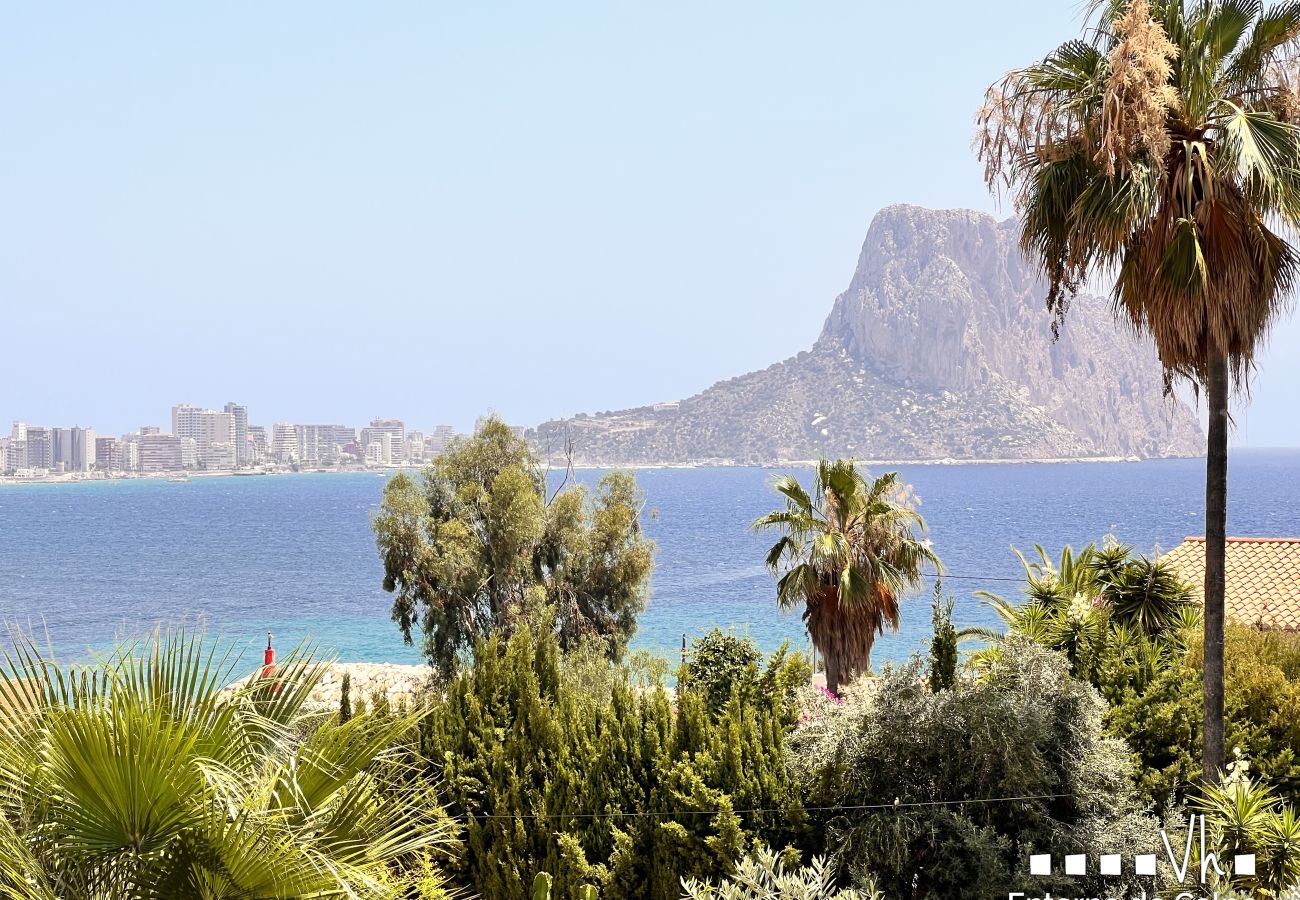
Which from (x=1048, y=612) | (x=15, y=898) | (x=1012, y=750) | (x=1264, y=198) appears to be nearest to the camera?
(x=15, y=898)

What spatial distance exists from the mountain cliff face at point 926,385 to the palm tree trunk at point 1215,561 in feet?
478

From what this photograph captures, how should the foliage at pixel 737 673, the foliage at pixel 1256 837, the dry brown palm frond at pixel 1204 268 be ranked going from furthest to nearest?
the foliage at pixel 737 673, the dry brown palm frond at pixel 1204 268, the foliage at pixel 1256 837

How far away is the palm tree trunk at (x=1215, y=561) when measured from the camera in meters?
8.66

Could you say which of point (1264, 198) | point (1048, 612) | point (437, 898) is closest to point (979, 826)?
point (437, 898)

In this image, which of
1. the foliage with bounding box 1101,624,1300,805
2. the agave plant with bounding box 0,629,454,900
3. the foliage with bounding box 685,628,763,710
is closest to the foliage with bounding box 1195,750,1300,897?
the foliage with bounding box 1101,624,1300,805

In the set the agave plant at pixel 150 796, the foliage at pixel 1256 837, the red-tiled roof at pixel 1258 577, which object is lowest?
the foliage at pixel 1256 837

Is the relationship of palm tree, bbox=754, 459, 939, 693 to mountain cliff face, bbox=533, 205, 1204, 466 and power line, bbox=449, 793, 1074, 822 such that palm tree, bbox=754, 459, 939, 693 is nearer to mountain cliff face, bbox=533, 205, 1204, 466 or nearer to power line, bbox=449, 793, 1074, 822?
power line, bbox=449, 793, 1074, 822

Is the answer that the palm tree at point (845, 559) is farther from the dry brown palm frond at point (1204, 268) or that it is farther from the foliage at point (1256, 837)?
the foliage at point (1256, 837)

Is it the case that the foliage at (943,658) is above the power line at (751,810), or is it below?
above

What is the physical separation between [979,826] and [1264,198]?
548cm

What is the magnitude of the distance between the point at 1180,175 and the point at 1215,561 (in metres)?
3.08

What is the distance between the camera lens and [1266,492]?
135 meters

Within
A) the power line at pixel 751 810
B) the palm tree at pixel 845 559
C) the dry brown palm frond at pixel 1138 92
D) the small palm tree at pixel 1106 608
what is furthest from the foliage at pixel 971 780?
the palm tree at pixel 845 559

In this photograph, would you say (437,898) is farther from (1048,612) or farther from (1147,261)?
(1048,612)
